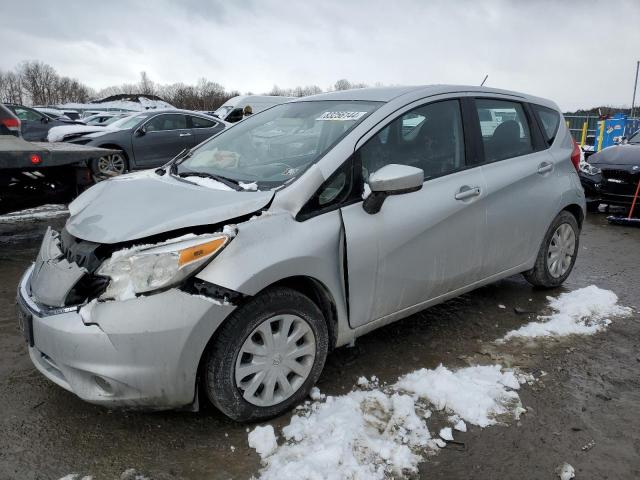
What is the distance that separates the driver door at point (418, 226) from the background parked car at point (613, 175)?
18.5 ft

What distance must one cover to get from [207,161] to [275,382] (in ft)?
5.10

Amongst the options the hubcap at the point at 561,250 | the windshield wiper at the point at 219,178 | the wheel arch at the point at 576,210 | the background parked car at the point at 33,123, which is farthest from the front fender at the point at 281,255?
the background parked car at the point at 33,123

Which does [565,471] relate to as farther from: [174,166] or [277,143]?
[174,166]

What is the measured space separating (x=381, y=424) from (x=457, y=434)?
0.38 m

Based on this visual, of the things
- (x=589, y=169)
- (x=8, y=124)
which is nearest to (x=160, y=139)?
(x=8, y=124)

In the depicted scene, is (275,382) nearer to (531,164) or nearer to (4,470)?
(4,470)

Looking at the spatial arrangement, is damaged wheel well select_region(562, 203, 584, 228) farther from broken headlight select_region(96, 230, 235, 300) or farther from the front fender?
broken headlight select_region(96, 230, 235, 300)

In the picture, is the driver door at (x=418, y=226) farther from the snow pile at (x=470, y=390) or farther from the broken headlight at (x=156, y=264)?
the broken headlight at (x=156, y=264)

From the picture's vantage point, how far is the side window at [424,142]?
3.00m

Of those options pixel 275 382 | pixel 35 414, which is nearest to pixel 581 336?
pixel 275 382

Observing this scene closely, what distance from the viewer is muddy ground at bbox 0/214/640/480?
234cm

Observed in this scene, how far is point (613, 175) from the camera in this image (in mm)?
8000

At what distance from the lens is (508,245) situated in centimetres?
376

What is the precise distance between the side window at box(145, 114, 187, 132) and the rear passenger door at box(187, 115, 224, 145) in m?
0.21
